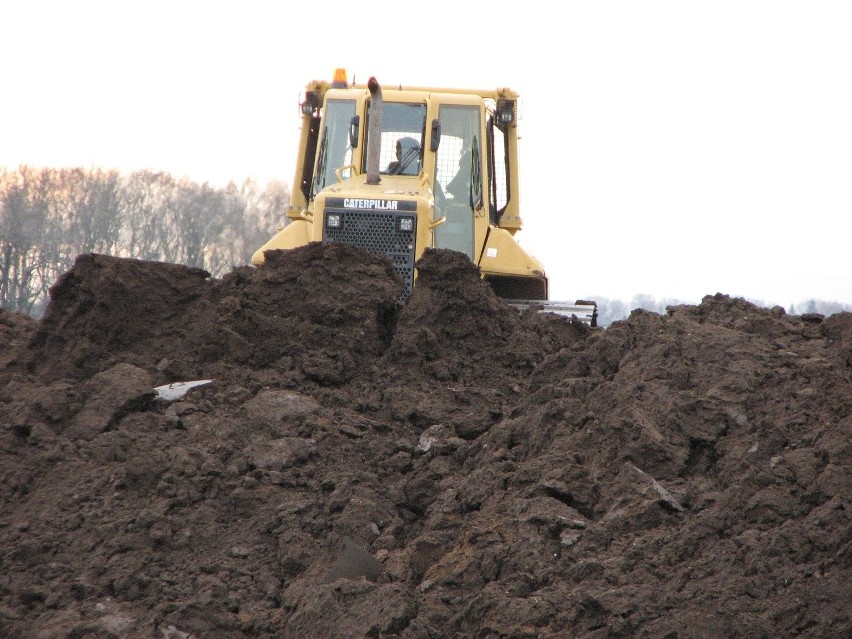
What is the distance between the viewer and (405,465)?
6129 mm

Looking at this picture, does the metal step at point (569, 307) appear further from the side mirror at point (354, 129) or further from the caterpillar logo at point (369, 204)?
the side mirror at point (354, 129)

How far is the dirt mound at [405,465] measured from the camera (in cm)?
432

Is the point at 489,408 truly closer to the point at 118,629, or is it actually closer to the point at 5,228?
the point at 118,629

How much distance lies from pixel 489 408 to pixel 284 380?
141 cm

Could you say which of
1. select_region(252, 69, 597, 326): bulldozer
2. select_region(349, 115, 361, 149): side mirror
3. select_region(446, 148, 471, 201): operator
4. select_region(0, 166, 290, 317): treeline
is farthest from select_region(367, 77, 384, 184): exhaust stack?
select_region(0, 166, 290, 317): treeline

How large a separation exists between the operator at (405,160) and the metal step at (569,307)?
1622mm

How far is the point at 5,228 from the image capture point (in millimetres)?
33281

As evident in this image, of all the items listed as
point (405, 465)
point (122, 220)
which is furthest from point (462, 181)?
point (122, 220)

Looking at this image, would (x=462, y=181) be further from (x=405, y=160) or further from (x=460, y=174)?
(x=405, y=160)

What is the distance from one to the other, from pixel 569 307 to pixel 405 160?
2.15m

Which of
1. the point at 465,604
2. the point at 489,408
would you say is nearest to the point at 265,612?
the point at 465,604

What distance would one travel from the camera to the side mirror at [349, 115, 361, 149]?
10.5m

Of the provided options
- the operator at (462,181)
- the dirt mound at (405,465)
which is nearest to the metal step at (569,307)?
the operator at (462,181)

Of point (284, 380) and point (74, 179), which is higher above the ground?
point (74, 179)
